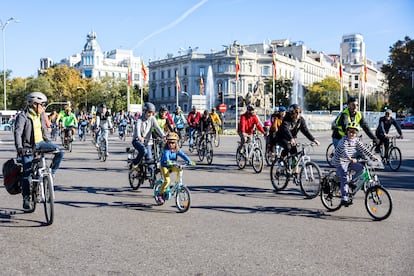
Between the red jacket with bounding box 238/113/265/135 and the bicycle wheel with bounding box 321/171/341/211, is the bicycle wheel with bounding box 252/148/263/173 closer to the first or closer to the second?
the red jacket with bounding box 238/113/265/135

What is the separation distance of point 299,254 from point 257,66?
106012mm

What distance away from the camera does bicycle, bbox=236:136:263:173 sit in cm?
1310

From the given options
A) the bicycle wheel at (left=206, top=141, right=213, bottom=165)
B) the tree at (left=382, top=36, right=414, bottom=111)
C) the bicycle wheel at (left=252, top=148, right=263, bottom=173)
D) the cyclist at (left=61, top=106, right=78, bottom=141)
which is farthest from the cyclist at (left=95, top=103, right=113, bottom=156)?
the tree at (left=382, top=36, right=414, bottom=111)

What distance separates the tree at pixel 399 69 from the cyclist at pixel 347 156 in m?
59.3

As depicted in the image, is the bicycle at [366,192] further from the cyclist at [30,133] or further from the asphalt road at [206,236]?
the cyclist at [30,133]

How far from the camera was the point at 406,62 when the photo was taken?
64688 millimetres

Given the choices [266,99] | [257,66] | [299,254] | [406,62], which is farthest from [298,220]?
[257,66]

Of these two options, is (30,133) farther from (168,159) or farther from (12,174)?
(168,159)

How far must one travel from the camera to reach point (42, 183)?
6.75 meters

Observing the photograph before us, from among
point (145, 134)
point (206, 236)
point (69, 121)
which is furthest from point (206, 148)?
point (206, 236)

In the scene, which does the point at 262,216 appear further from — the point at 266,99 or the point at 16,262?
the point at 266,99

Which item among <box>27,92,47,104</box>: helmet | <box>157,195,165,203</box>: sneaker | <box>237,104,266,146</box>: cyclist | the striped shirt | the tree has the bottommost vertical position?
<box>157,195,165,203</box>: sneaker

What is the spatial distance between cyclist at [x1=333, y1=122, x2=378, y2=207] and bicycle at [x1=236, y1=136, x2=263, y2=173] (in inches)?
214

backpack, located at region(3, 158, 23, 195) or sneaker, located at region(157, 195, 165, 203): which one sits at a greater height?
backpack, located at region(3, 158, 23, 195)
